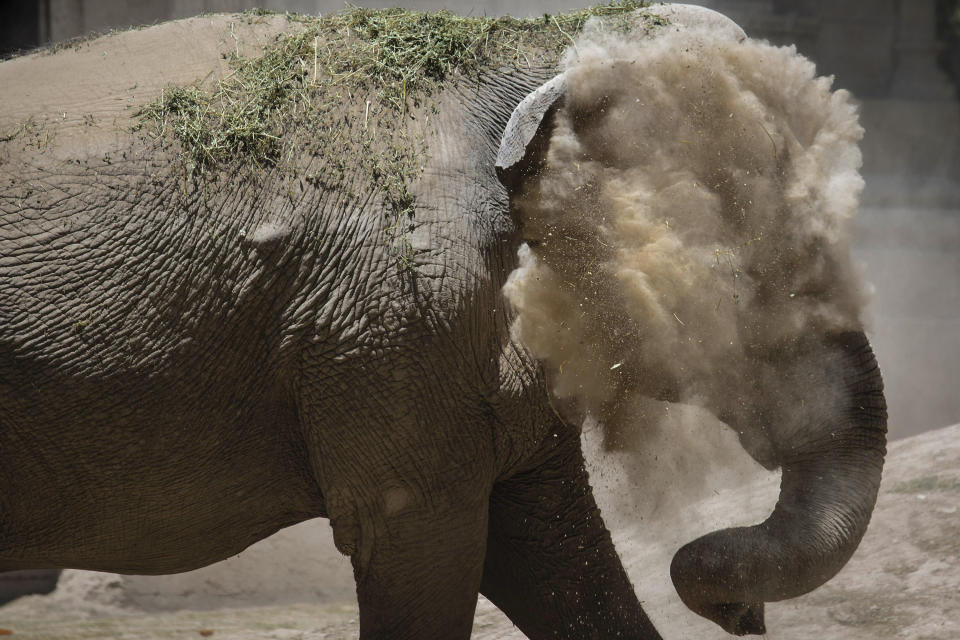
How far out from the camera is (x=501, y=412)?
10.1ft

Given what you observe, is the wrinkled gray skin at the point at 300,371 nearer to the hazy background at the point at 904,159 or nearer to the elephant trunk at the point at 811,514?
the elephant trunk at the point at 811,514

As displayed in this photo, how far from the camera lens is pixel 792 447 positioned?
2.97 m

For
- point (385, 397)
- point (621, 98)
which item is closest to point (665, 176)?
point (621, 98)

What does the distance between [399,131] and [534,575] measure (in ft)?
4.92

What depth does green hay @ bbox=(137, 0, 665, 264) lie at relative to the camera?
3.02 m

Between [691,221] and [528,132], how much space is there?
0.47 m

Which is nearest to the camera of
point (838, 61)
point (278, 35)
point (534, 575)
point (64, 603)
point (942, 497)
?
point (278, 35)

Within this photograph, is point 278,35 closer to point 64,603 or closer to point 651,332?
point 651,332

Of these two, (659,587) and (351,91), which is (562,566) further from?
(351,91)

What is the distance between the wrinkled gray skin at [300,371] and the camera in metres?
2.93

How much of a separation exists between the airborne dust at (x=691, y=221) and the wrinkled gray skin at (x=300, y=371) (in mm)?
80

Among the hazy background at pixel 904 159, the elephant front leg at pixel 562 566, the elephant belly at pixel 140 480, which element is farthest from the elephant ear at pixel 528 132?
the hazy background at pixel 904 159

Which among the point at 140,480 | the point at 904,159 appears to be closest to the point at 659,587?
the point at 140,480

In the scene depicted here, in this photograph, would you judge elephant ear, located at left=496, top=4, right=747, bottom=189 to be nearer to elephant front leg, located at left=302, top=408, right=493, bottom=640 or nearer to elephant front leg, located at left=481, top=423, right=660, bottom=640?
elephant front leg, located at left=302, top=408, right=493, bottom=640
